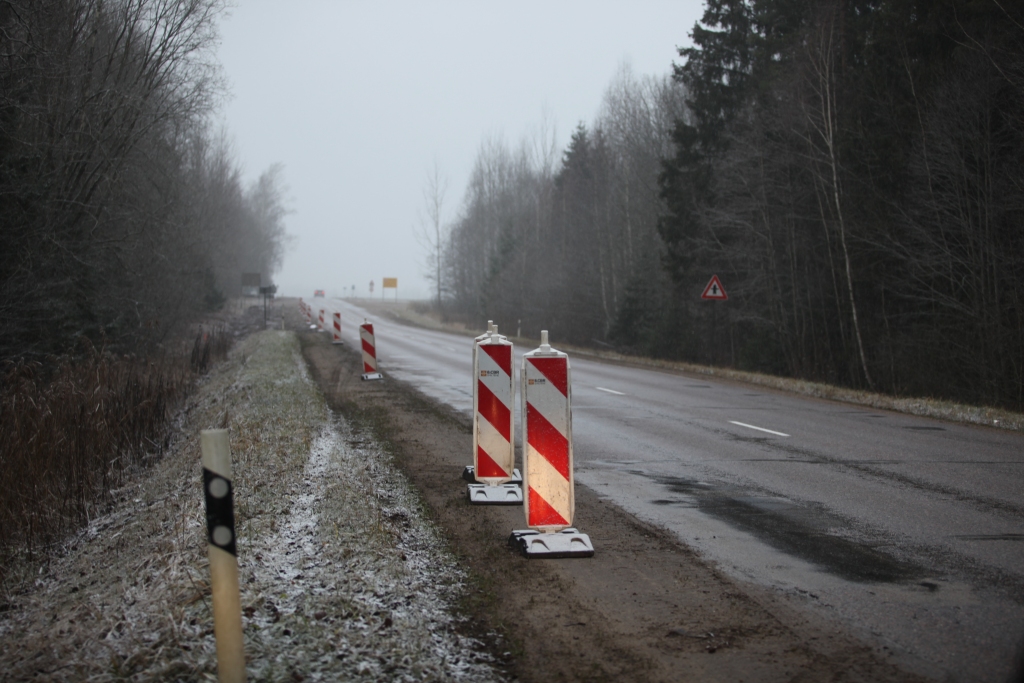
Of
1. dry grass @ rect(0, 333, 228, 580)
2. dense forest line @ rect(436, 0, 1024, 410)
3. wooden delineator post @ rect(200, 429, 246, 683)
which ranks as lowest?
dry grass @ rect(0, 333, 228, 580)

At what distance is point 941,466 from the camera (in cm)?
965

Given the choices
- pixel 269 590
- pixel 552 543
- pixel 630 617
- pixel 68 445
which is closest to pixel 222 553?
pixel 269 590

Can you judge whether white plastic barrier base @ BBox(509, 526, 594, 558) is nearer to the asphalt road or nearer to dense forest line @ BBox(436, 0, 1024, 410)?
the asphalt road

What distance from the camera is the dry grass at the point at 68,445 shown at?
865 cm

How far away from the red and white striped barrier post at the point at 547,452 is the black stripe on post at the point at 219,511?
289 centimetres

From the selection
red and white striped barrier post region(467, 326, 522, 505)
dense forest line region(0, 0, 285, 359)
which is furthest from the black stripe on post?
dense forest line region(0, 0, 285, 359)

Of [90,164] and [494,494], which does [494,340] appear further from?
[90,164]

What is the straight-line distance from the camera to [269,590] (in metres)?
4.99

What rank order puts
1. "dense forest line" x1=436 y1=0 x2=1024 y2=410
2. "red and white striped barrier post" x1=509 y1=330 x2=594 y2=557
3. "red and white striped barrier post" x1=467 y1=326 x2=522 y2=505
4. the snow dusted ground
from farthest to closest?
1. "dense forest line" x1=436 y1=0 x2=1024 y2=410
2. "red and white striped barrier post" x1=467 y1=326 x2=522 y2=505
3. "red and white striped barrier post" x1=509 y1=330 x2=594 y2=557
4. the snow dusted ground

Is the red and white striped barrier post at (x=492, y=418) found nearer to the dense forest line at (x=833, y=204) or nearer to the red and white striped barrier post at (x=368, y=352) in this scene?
the red and white striped barrier post at (x=368, y=352)

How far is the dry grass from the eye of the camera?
28.4 feet

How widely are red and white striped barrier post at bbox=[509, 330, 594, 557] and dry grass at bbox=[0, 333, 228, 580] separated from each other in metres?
4.64

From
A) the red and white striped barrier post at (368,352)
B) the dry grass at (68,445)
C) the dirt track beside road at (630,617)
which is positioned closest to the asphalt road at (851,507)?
the dirt track beside road at (630,617)

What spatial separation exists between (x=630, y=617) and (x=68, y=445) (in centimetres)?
874
